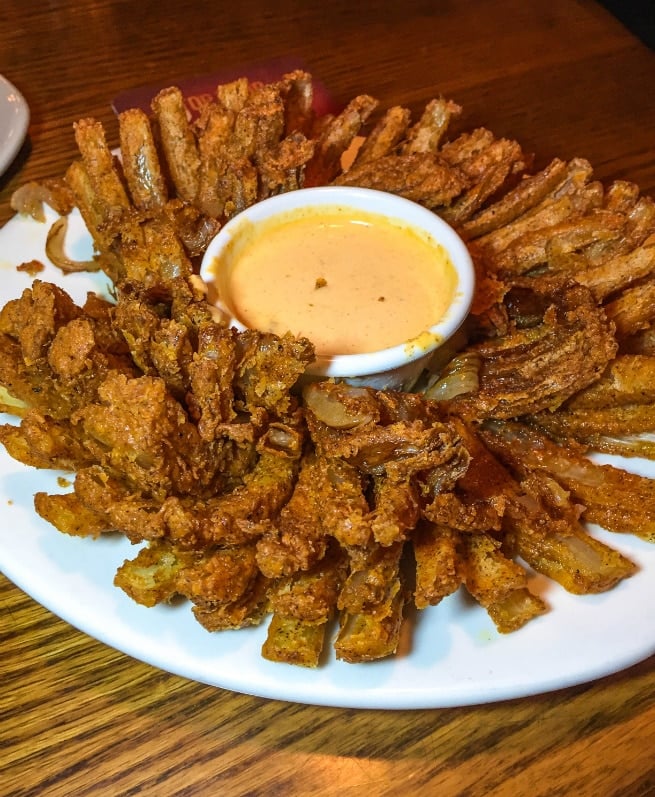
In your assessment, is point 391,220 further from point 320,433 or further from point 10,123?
point 10,123

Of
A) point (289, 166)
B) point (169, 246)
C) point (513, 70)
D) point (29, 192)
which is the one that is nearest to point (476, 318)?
point (289, 166)

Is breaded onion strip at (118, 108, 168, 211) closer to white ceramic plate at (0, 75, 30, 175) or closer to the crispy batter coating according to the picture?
the crispy batter coating

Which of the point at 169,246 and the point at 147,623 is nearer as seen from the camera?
the point at 147,623

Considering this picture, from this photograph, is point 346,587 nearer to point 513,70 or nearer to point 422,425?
point 422,425

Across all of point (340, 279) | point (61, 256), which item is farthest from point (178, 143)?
point (340, 279)

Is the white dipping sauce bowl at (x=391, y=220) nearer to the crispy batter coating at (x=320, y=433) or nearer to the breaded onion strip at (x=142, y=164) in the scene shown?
the crispy batter coating at (x=320, y=433)

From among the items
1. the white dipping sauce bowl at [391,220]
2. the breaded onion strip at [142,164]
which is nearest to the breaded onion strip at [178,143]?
the breaded onion strip at [142,164]

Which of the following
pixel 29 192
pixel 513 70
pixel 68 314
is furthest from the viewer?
pixel 513 70
